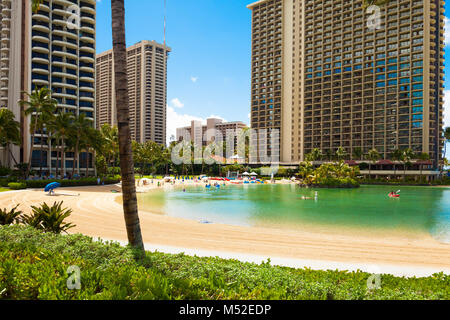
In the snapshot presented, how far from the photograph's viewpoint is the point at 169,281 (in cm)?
479

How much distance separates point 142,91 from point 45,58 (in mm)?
101236

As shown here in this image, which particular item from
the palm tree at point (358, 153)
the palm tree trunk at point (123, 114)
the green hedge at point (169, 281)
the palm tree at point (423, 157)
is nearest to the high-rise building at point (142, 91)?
the palm tree at point (358, 153)

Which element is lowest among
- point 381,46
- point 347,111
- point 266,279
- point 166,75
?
point 266,279

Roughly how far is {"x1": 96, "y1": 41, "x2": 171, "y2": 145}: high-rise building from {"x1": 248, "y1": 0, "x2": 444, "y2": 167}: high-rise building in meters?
70.0

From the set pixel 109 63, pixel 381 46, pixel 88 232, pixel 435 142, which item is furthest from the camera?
pixel 109 63

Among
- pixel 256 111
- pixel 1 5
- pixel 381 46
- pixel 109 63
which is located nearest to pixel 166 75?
pixel 109 63

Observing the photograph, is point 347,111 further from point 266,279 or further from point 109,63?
point 109,63

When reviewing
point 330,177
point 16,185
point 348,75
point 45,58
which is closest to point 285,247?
point 16,185

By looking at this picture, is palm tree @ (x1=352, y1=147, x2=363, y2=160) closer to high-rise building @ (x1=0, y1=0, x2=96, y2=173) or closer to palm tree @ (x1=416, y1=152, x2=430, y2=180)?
palm tree @ (x1=416, y1=152, x2=430, y2=180)

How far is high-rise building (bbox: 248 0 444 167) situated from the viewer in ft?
299

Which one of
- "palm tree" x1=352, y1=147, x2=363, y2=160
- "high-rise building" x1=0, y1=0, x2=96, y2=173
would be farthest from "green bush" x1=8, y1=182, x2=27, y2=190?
"palm tree" x1=352, y1=147, x2=363, y2=160

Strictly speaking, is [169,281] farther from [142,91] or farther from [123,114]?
[142,91]

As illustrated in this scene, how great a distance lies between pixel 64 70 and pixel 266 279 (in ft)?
274

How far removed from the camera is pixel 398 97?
9375cm
